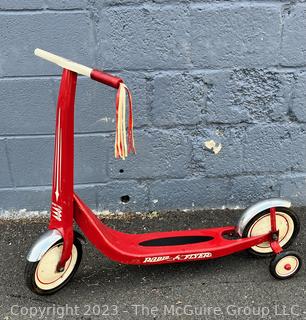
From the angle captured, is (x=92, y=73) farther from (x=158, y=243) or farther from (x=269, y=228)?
(x=269, y=228)

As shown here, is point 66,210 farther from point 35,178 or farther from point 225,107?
point 225,107

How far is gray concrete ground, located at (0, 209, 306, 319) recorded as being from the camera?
1988 mm

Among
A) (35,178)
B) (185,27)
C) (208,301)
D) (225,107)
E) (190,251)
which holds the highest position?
(185,27)

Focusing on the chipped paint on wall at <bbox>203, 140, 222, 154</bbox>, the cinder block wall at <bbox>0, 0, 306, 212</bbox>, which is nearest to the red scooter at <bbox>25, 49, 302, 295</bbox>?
the cinder block wall at <bbox>0, 0, 306, 212</bbox>

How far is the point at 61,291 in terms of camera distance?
6.86 feet

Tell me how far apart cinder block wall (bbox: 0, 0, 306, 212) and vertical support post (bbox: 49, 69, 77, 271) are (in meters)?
0.50

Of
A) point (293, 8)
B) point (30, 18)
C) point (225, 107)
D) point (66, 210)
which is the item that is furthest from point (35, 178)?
point (293, 8)

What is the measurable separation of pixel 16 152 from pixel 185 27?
3.59 ft

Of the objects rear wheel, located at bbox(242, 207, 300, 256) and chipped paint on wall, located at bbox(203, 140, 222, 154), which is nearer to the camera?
rear wheel, located at bbox(242, 207, 300, 256)

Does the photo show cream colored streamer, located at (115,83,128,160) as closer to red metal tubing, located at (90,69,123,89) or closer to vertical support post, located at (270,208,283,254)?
red metal tubing, located at (90,69,123,89)

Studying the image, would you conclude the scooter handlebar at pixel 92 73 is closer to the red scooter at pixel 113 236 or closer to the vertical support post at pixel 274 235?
the red scooter at pixel 113 236

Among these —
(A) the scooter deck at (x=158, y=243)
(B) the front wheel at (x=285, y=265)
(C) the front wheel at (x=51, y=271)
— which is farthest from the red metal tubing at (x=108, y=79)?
(B) the front wheel at (x=285, y=265)

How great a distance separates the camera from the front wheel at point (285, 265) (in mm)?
2105

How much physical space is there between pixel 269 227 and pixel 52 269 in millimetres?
1056
